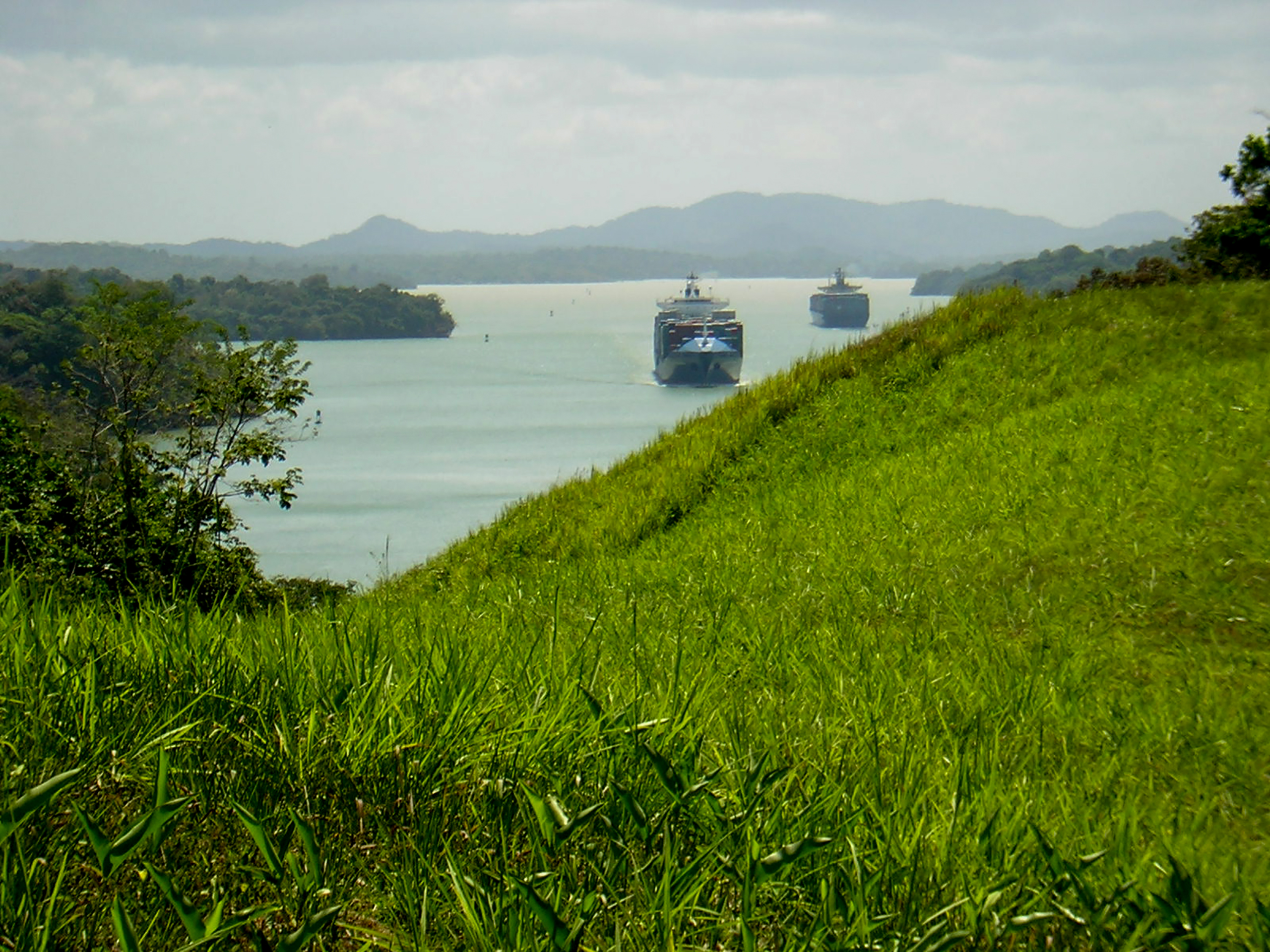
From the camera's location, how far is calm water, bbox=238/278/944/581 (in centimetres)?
4269

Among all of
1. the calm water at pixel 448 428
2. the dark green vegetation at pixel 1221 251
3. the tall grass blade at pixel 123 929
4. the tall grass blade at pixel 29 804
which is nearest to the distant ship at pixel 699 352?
the calm water at pixel 448 428

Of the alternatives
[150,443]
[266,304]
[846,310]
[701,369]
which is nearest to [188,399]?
[150,443]

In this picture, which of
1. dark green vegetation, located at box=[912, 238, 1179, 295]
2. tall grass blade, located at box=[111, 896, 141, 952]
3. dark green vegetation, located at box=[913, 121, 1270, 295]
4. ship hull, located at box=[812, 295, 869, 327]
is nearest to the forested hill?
dark green vegetation, located at box=[913, 121, 1270, 295]

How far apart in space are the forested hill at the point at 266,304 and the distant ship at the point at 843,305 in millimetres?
30829

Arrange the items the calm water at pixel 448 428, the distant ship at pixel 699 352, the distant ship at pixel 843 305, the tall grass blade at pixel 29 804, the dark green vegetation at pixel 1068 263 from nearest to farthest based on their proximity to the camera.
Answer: the tall grass blade at pixel 29 804, the dark green vegetation at pixel 1068 263, the calm water at pixel 448 428, the distant ship at pixel 699 352, the distant ship at pixel 843 305

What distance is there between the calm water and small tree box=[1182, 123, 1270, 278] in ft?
16.3

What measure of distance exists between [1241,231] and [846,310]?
8418 cm

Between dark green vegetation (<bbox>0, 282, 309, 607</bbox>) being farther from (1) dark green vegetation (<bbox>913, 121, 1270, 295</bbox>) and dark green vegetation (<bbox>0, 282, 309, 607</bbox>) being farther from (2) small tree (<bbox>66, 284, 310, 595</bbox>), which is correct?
(1) dark green vegetation (<bbox>913, 121, 1270, 295</bbox>)

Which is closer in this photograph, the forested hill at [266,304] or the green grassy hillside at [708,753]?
the green grassy hillside at [708,753]

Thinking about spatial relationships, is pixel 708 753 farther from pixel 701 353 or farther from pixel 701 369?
pixel 701 369

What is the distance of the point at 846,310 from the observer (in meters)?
100

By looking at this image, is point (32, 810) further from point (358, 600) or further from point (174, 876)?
point (358, 600)

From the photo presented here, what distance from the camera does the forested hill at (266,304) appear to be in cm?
3133

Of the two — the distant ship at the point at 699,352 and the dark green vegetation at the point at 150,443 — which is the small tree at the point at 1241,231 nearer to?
the dark green vegetation at the point at 150,443
